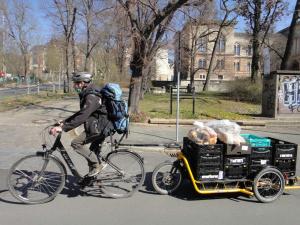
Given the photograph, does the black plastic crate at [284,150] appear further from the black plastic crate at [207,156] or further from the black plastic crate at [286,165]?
the black plastic crate at [207,156]

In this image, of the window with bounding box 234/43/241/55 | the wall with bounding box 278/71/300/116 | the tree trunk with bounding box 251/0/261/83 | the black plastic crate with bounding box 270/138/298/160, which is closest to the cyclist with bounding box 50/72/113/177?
the black plastic crate with bounding box 270/138/298/160

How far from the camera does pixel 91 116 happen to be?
597cm

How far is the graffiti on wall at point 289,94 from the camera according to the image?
16.2 m

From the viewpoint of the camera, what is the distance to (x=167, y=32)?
54.4 ft

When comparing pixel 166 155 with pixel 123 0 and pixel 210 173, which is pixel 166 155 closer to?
pixel 210 173

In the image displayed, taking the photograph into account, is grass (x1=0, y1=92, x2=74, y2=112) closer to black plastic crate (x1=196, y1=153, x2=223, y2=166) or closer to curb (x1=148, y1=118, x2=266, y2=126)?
curb (x1=148, y1=118, x2=266, y2=126)

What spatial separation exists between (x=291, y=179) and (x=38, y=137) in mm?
7399

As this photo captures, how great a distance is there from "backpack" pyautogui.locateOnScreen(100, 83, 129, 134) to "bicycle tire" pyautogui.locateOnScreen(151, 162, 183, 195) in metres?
0.94

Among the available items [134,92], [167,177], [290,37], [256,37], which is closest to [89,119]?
[167,177]

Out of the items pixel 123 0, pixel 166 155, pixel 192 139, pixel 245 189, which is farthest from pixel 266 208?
pixel 123 0

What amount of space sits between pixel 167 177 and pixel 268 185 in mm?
1517

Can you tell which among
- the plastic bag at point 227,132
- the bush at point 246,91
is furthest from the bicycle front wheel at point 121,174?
the bush at point 246,91

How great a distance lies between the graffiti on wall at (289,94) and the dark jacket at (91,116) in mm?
11774

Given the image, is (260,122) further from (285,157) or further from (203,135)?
(203,135)
